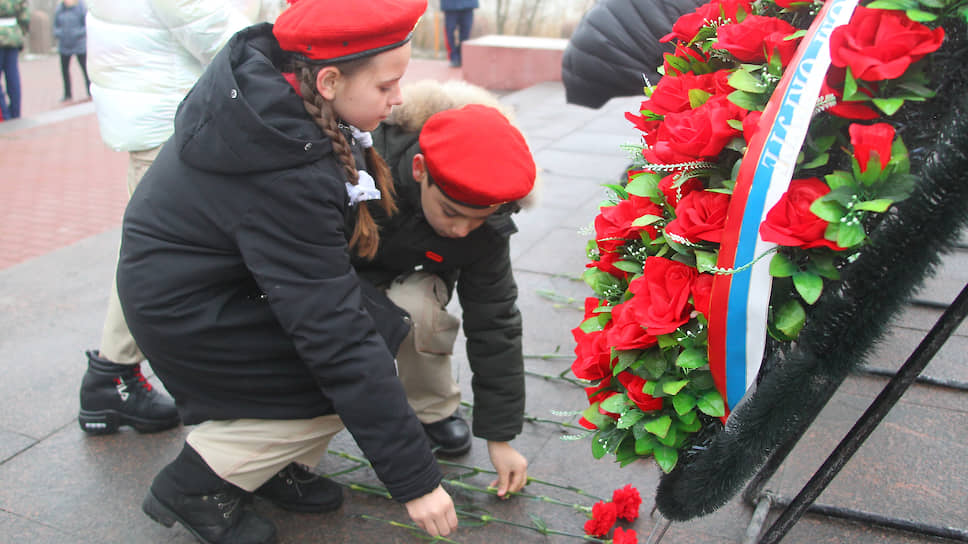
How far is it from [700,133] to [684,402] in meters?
0.42

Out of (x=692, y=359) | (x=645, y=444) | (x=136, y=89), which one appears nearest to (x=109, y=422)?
(x=136, y=89)

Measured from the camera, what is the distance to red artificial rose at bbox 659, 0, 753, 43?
141cm

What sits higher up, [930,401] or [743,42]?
[743,42]

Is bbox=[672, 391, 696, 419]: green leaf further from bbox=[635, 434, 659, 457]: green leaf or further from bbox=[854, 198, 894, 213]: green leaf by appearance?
bbox=[854, 198, 894, 213]: green leaf

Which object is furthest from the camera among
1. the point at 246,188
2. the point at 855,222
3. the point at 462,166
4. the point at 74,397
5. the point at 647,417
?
the point at 74,397

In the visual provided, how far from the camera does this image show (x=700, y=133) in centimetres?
125

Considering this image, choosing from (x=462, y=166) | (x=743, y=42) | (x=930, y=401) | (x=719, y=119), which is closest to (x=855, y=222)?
(x=719, y=119)

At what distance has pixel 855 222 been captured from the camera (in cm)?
107

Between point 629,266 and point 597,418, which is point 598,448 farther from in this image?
point 629,266

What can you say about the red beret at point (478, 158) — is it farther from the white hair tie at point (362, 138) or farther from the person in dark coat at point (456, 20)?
the person in dark coat at point (456, 20)

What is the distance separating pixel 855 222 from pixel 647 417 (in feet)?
1.54

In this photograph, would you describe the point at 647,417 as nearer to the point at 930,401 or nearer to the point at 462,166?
the point at 462,166

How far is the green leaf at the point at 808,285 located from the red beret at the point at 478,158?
85 centimetres

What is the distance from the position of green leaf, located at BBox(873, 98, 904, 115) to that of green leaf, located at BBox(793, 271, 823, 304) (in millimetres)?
237
